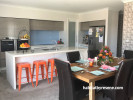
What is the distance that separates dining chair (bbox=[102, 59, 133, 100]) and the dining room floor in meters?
0.63

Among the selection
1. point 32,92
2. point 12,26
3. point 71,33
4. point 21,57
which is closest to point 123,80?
point 32,92

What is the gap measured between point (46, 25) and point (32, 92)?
360 cm

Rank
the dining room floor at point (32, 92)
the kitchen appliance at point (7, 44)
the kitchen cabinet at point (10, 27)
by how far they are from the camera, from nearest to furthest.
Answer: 1. the dining room floor at point (32, 92)
2. the kitchen appliance at point (7, 44)
3. the kitchen cabinet at point (10, 27)

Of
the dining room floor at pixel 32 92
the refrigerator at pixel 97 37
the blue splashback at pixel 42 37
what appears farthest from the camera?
the blue splashback at pixel 42 37

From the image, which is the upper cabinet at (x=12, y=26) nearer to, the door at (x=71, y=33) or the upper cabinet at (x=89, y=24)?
A: the door at (x=71, y=33)

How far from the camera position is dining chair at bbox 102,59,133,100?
208 centimetres

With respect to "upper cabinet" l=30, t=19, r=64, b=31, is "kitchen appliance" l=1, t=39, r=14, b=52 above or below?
below

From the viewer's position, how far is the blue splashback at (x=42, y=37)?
608 cm

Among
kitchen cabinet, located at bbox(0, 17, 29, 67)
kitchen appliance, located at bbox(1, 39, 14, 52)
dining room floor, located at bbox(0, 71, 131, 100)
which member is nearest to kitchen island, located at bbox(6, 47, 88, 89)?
dining room floor, located at bbox(0, 71, 131, 100)

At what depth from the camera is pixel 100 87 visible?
7.82 feet

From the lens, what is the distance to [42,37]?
640 centimetres

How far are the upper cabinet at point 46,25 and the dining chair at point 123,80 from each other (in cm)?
431

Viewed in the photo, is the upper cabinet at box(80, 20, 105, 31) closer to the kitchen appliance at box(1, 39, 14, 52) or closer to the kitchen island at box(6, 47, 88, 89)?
the kitchen island at box(6, 47, 88, 89)

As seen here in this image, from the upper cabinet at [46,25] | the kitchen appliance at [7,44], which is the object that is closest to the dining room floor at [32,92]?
the kitchen appliance at [7,44]
